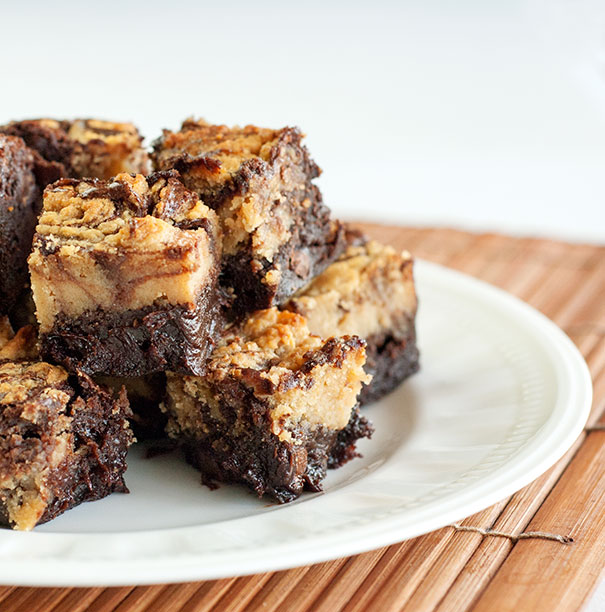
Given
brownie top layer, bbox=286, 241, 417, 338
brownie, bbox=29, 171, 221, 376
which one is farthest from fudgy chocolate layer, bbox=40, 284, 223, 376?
brownie top layer, bbox=286, 241, 417, 338

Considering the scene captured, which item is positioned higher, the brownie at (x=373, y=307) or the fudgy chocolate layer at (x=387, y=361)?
the brownie at (x=373, y=307)

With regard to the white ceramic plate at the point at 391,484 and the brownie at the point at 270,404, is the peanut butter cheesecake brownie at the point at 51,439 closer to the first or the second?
the white ceramic plate at the point at 391,484

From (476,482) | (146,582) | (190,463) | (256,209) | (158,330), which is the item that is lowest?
(190,463)

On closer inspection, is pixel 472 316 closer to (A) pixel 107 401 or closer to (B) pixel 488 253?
(B) pixel 488 253

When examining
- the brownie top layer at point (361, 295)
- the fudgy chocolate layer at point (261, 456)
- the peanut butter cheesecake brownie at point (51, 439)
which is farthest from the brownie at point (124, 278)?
the brownie top layer at point (361, 295)

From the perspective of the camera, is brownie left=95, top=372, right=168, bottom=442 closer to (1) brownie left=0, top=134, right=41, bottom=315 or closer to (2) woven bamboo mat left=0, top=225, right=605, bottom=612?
(1) brownie left=0, top=134, right=41, bottom=315

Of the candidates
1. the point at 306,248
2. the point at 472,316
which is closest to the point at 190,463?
the point at 306,248
